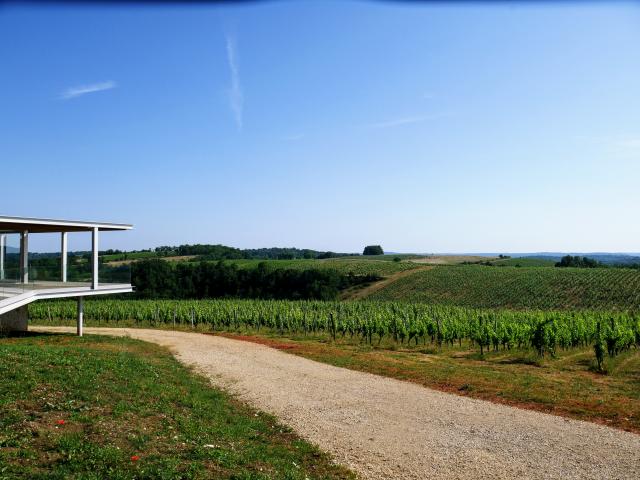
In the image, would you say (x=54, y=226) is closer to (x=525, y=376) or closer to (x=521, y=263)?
(x=525, y=376)

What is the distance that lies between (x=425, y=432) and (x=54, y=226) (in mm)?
20662

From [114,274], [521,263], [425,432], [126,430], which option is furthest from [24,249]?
[521,263]

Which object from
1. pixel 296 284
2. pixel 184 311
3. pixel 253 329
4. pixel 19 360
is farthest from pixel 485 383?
pixel 296 284

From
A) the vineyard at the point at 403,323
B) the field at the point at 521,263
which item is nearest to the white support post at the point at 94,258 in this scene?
the vineyard at the point at 403,323

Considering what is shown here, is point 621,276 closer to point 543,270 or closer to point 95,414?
point 543,270

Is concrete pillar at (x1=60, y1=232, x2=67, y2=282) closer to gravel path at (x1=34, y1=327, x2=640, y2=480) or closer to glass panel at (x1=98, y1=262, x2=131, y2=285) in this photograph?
glass panel at (x1=98, y1=262, x2=131, y2=285)

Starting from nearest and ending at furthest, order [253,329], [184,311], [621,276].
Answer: [253,329]
[184,311]
[621,276]

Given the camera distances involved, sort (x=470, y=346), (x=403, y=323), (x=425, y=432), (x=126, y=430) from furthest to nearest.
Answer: (x=403, y=323), (x=470, y=346), (x=425, y=432), (x=126, y=430)

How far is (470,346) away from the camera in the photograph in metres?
36.3

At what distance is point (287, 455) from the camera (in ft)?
→ 35.6

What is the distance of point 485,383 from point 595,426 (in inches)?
238

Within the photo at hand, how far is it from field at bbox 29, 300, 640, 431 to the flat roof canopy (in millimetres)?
11909

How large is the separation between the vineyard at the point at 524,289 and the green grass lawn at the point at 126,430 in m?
58.5

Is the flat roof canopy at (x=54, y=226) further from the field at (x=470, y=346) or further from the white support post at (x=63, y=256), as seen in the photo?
the field at (x=470, y=346)
